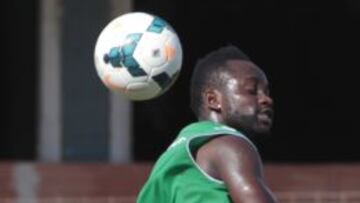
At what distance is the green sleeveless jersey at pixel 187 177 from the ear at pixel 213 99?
6cm

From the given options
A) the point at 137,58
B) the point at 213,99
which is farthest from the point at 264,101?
the point at 137,58

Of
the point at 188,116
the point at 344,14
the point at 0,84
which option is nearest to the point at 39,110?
the point at 0,84

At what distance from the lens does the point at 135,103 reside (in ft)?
31.5

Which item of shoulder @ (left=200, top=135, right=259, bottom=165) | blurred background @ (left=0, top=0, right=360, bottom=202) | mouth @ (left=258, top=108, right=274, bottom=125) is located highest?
mouth @ (left=258, top=108, right=274, bottom=125)

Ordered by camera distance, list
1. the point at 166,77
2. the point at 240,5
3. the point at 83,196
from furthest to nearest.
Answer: the point at 240,5, the point at 83,196, the point at 166,77

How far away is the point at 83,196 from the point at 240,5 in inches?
78.4

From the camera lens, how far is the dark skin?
341 cm

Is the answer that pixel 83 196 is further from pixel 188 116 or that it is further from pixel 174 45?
pixel 174 45

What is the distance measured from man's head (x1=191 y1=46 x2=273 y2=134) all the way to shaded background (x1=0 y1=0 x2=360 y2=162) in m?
5.69

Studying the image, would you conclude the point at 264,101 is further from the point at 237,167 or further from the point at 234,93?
the point at 237,167

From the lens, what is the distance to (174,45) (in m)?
4.72

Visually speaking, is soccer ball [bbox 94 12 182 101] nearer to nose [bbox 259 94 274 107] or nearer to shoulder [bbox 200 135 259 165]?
nose [bbox 259 94 274 107]

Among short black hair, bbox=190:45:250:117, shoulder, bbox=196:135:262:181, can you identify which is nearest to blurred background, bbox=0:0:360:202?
short black hair, bbox=190:45:250:117

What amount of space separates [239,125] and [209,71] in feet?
0.67
